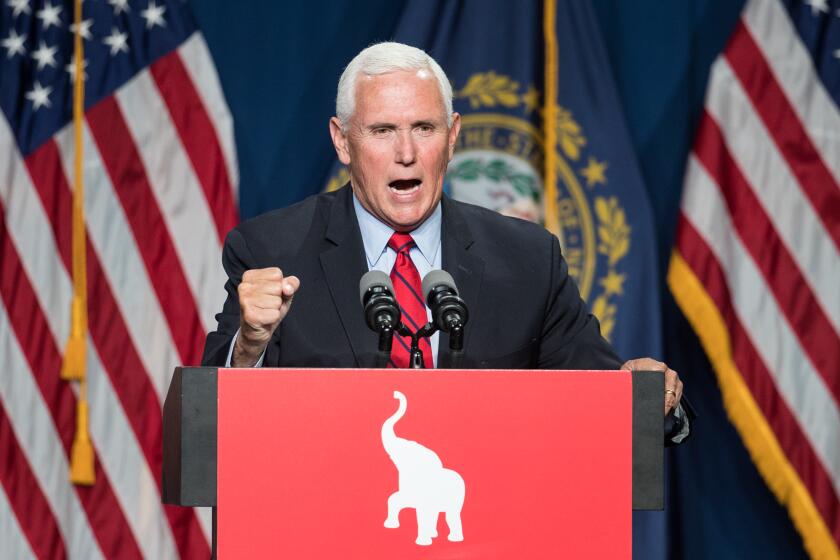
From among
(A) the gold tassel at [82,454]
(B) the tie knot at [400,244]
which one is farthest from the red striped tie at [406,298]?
(A) the gold tassel at [82,454]

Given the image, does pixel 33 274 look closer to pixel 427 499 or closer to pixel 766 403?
pixel 766 403

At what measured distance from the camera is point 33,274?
4.35 metres

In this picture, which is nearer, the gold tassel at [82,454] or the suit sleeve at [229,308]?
the suit sleeve at [229,308]

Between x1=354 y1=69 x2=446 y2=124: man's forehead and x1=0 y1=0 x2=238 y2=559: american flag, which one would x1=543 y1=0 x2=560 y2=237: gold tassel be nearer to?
x1=0 y1=0 x2=238 y2=559: american flag

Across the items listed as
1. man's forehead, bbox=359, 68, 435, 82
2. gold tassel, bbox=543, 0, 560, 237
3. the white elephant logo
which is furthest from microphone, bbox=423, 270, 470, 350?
gold tassel, bbox=543, 0, 560, 237

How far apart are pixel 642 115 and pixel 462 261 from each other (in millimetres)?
2438

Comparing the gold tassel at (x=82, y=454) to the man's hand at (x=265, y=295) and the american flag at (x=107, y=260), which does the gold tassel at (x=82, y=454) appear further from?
the man's hand at (x=265, y=295)

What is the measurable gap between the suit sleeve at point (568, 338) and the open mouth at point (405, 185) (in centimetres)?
34

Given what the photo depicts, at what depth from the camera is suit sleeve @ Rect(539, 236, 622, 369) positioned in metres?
2.44

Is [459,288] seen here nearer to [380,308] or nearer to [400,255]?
[400,255]

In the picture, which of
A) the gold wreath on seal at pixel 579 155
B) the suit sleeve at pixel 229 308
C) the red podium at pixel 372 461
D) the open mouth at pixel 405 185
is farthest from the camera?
the gold wreath on seal at pixel 579 155

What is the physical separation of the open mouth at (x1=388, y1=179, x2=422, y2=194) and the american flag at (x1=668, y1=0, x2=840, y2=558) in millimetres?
2084

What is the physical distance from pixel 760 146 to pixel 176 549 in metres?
2.47

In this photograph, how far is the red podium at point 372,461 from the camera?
5.70ft
